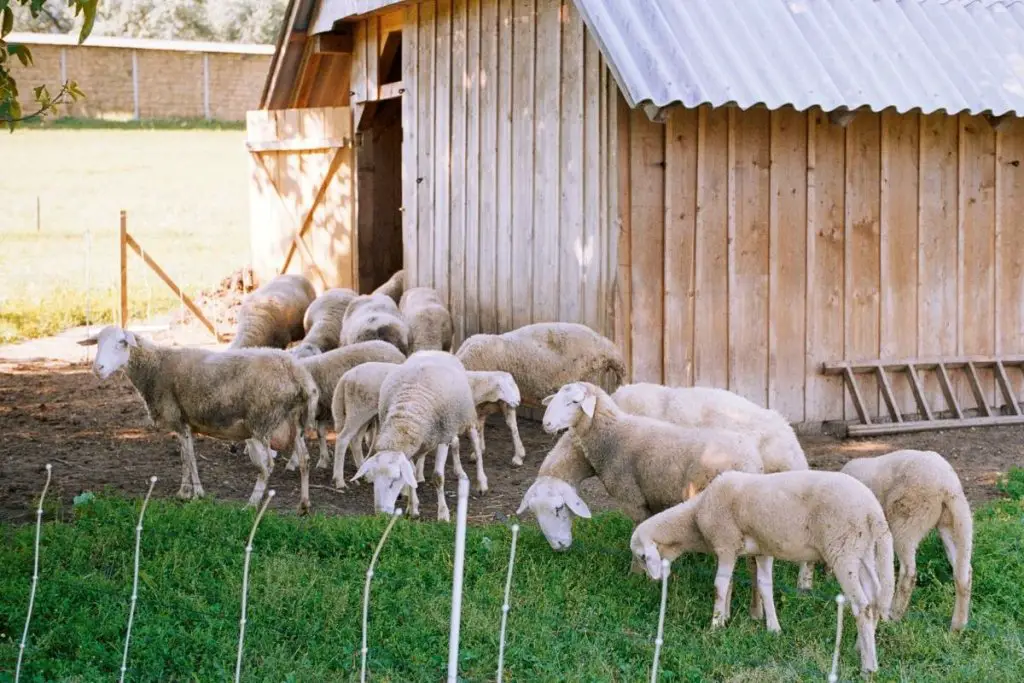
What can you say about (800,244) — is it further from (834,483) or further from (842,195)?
(834,483)

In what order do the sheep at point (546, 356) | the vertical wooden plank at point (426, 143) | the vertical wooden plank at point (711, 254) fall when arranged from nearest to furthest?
the sheep at point (546, 356) < the vertical wooden plank at point (711, 254) < the vertical wooden plank at point (426, 143)

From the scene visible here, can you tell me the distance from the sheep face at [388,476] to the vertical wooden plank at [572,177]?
3749 mm

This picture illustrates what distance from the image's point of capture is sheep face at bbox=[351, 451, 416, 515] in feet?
28.3

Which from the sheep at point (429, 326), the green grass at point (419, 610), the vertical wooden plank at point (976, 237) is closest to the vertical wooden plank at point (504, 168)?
the sheep at point (429, 326)

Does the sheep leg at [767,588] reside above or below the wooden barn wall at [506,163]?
below

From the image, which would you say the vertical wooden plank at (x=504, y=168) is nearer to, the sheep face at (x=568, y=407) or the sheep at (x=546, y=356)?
the sheep at (x=546, y=356)

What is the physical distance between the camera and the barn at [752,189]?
11477mm

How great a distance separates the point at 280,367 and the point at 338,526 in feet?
5.80

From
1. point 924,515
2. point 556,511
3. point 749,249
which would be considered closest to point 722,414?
point 556,511

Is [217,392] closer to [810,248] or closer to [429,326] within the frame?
[429,326]

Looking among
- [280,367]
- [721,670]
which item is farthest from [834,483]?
[280,367]

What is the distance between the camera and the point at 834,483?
6613 mm

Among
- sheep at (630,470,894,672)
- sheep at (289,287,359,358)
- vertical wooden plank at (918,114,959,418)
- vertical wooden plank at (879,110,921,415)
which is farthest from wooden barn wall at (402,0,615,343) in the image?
sheep at (630,470,894,672)

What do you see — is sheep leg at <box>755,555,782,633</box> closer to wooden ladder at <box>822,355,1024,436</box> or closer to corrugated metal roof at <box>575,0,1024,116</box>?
corrugated metal roof at <box>575,0,1024,116</box>
